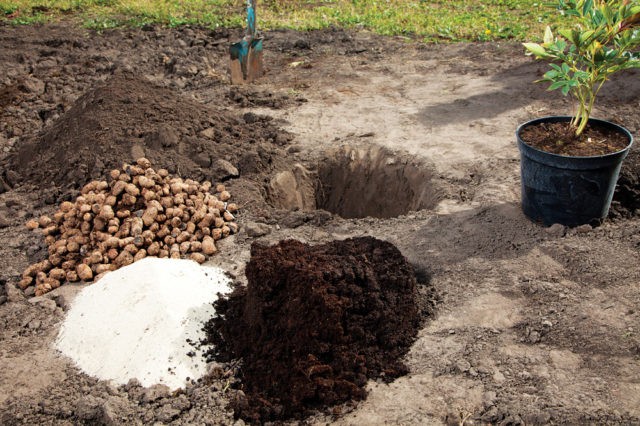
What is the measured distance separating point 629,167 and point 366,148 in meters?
2.25

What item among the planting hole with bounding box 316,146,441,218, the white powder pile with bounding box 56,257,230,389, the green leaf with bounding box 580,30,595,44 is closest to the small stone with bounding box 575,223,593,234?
the green leaf with bounding box 580,30,595,44

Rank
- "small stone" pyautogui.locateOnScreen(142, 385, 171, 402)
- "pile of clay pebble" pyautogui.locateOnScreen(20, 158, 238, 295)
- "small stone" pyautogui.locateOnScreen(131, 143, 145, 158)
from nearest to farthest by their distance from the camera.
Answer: "small stone" pyautogui.locateOnScreen(142, 385, 171, 402)
"pile of clay pebble" pyautogui.locateOnScreen(20, 158, 238, 295)
"small stone" pyautogui.locateOnScreen(131, 143, 145, 158)

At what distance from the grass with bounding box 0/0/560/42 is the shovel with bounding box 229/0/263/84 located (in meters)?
2.31

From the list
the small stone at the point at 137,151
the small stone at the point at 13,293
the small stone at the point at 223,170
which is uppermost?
the small stone at the point at 137,151

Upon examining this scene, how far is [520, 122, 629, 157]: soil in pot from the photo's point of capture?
427 centimetres

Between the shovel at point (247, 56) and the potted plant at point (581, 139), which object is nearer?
the potted plant at point (581, 139)

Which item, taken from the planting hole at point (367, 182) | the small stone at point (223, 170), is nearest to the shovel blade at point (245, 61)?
the planting hole at point (367, 182)

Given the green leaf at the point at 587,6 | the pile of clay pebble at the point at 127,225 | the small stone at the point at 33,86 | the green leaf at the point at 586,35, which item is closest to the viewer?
the green leaf at the point at 586,35

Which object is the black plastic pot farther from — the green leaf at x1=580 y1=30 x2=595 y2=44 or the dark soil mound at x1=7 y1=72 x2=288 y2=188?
the dark soil mound at x1=7 y1=72 x2=288 y2=188

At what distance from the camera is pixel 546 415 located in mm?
2900

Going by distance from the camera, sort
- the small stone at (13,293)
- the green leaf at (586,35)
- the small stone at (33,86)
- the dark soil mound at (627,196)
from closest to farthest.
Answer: the green leaf at (586,35), the small stone at (13,293), the dark soil mound at (627,196), the small stone at (33,86)

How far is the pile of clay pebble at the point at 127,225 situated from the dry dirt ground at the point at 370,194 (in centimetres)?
15

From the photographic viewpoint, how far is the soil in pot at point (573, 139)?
427 centimetres

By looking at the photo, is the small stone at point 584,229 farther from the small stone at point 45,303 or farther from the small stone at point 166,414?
the small stone at point 45,303
